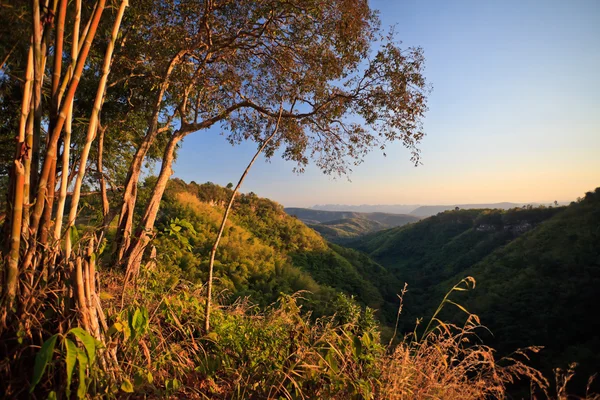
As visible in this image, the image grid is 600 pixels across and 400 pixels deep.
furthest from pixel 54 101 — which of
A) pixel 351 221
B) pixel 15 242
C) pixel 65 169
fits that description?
pixel 351 221

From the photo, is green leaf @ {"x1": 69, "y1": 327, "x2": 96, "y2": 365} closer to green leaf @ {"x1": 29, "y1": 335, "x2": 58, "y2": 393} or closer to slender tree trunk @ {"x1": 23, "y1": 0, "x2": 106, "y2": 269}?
green leaf @ {"x1": 29, "y1": 335, "x2": 58, "y2": 393}

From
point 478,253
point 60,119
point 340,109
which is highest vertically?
point 340,109

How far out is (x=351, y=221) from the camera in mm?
123750

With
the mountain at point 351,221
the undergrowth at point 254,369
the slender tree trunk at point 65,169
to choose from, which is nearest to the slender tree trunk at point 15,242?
the slender tree trunk at point 65,169

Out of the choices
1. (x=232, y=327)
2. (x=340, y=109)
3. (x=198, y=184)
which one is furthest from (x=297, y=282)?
(x=198, y=184)

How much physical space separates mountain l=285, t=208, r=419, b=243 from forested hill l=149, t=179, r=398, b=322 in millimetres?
60417

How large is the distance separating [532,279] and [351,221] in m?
104

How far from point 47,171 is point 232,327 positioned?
209cm

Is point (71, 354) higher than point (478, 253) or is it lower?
higher

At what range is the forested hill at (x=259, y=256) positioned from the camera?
10.3m

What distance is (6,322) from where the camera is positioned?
4.56 feet

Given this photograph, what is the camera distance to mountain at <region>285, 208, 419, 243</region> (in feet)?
328

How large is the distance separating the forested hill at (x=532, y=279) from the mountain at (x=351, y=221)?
46041mm

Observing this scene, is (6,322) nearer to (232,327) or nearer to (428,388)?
(232,327)
